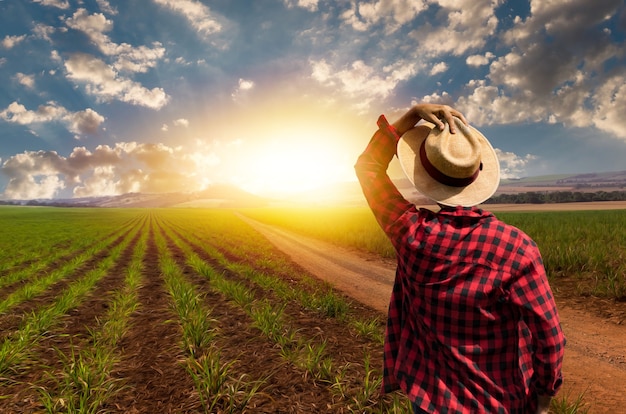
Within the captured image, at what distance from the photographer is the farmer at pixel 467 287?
1539 millimetres

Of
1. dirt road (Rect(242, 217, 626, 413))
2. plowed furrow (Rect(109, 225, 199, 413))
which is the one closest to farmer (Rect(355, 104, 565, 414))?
plowed furrow (Rect(109, 225, 199, 413))

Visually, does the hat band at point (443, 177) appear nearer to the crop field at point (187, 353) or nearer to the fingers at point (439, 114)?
the fingers at point (439, 114)

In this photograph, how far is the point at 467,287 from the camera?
1.58 metres

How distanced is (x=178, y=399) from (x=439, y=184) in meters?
4.01

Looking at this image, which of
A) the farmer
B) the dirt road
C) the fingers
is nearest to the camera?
the farmer

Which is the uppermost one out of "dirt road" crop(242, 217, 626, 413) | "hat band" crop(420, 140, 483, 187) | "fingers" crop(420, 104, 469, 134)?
"fingers" crop(420, 104, 469, 134)

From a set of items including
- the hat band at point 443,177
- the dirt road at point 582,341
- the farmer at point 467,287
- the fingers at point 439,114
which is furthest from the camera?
the dirt road at point 582,341

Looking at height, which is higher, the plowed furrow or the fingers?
the fingers

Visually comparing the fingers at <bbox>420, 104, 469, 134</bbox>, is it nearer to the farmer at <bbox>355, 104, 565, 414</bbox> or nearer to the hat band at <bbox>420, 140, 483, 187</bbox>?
the farmer at <bbox>355, 104, 565, 414</bbox>

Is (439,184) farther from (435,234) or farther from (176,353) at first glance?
(176,353)

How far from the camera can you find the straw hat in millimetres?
1587

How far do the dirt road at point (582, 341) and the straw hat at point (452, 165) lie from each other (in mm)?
4008

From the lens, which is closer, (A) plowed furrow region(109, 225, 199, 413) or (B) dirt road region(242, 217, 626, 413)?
(A) plowed furrow region(109, 225, 199, 413)

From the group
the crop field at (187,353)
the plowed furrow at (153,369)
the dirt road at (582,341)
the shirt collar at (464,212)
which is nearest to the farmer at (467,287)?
the shirt collar at (464,212)
